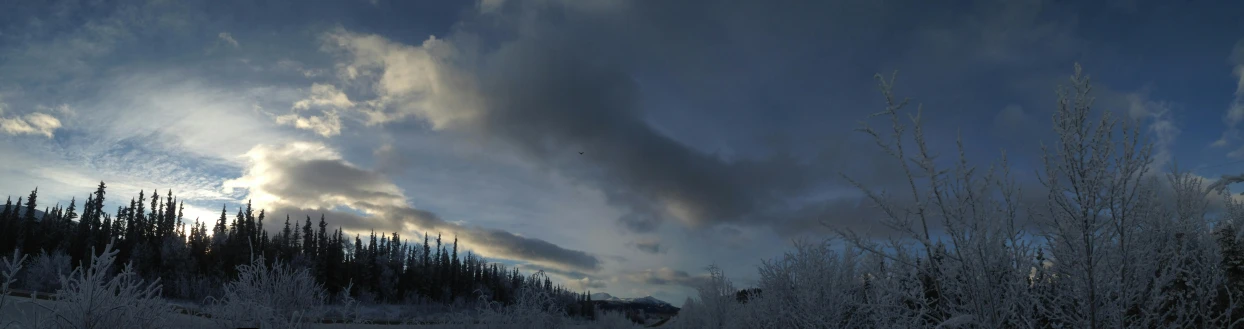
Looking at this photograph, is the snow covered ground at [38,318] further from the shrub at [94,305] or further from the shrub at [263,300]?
the shrub at [263,300]

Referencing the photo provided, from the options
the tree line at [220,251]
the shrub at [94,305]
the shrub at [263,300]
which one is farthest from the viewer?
the tree line at [220,251]

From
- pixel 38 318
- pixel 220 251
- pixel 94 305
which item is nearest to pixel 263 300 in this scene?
pixel 38 318

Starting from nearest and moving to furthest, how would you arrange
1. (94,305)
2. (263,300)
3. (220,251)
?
1. (94,305)
2. (263,300)
3. (220,251)

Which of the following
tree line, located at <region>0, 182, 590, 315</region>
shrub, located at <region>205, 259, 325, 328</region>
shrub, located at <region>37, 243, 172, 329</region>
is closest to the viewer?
shrub, located at <region>37, 243, 172, 329</region>

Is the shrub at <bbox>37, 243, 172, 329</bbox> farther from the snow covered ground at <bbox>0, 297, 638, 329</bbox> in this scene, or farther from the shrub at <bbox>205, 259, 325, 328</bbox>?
the shrub at <bbox>205, 259, 325, 328</bbox>

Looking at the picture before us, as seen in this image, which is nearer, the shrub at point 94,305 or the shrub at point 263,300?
the shrub at point 94,305

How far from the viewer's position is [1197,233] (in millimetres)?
10297

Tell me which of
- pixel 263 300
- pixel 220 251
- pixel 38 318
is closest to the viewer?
pixel 38 318

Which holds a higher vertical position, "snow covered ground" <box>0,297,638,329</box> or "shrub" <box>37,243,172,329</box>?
"shrub" <box>37,243,172,329</box>

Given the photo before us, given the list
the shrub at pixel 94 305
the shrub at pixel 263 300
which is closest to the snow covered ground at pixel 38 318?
the shrub at pixel 94 305

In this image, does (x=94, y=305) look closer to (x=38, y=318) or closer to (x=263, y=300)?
(x=38, y=318)

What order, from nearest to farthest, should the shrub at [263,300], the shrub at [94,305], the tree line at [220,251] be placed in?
the shrub at [94,305] → the shrub at [263,300] → the tree line at [220,251]

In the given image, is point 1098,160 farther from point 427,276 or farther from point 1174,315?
point 427,276

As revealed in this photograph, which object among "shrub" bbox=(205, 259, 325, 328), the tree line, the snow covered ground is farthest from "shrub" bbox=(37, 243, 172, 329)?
the tree line
